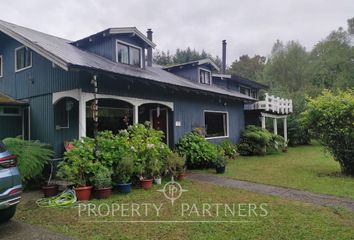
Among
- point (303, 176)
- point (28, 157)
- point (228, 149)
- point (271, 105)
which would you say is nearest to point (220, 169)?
point (303, 176)

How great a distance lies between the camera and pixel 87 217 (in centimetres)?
496

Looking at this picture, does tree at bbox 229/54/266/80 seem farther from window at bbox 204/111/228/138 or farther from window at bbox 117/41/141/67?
window at bbox 117/41/141/67

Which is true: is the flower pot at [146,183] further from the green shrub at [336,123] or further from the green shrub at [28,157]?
the green shrub at [336,123]

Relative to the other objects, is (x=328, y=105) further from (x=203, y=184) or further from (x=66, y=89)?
(x=66, y=89)

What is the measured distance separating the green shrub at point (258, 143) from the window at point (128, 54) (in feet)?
22.8

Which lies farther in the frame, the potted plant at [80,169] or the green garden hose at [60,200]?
the potted plant at [80,169]

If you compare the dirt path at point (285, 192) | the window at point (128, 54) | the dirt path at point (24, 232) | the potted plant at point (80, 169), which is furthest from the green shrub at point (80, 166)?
the window at point (128, 54)

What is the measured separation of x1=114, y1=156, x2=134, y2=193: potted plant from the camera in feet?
21.6

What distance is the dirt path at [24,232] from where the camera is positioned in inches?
162

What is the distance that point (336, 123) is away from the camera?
845cm

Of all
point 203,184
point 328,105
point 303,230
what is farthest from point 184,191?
point 328,105

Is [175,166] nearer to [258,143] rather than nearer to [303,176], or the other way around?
[303,176]

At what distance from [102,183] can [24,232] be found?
6.42 feet

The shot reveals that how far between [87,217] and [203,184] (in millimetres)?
3427
